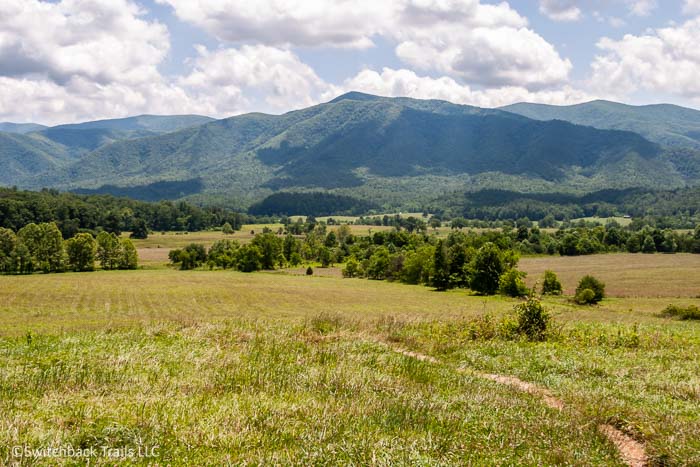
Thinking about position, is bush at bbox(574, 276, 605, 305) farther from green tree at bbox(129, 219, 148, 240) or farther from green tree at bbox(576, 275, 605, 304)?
green tree at bbox(129, 219, 148, 240)

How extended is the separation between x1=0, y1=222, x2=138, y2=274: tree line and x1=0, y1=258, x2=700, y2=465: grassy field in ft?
341

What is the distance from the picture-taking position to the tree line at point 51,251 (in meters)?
99.9

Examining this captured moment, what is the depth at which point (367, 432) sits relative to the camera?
24.9 feet

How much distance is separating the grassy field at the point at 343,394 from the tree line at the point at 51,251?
104 metres

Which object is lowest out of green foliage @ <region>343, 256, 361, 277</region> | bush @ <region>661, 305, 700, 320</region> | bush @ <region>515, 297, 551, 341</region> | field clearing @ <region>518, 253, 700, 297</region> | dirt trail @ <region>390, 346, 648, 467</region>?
green foliage @ <region>343, 256, 361, 277</region>

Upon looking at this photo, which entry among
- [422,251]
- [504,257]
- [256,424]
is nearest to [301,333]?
[256,424]

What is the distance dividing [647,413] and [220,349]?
11120mm

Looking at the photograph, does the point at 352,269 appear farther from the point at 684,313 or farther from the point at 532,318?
the point at 532,318

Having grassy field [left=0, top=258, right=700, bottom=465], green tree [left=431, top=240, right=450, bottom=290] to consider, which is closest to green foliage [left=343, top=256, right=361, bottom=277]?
green tree [left=431, top=240, right=450, bottom=290]

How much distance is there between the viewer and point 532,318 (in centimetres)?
1972

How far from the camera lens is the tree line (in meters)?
99.9

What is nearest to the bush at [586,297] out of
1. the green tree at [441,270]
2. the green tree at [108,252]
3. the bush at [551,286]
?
the bush at [551,286]

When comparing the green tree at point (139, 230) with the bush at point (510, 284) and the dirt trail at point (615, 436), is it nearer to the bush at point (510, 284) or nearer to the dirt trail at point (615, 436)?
the bush at point (510, 284)

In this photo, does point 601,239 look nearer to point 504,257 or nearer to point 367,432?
point 504,257
